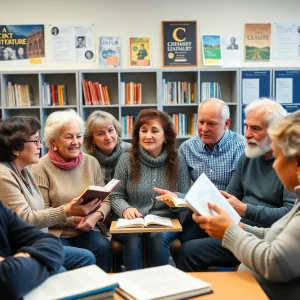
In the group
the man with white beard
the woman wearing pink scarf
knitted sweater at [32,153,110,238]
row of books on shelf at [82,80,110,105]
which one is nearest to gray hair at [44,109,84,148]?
the woman wearing pink scarf

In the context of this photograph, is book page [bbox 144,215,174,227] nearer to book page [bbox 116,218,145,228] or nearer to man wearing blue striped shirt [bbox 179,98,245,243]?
book page [bbox 116,218,145,228]

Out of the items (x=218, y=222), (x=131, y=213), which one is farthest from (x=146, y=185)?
(x=218, y=222)

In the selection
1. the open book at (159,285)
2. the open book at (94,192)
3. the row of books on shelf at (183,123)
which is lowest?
the open book at (159,285)

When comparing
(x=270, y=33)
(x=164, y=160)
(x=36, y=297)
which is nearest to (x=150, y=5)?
(x=270, y=33)

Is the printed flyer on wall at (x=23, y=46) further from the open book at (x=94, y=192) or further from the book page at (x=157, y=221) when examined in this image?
the book page at (x=157, y=221)

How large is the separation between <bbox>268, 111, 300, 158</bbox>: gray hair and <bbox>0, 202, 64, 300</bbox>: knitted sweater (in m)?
0.93

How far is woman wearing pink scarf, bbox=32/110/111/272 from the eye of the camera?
2529 millimetres

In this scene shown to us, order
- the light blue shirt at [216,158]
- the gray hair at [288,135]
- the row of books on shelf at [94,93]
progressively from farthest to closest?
the row of books on shelf at [94,93] → the light blue shirt at [216,158] → the gray hair at [288,135]

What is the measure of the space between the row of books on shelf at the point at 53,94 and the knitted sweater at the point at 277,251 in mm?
4026

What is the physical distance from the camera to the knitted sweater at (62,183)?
258 centimetres

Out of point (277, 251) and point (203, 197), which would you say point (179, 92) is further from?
point (277, 251)

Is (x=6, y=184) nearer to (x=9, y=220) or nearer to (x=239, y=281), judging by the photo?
(x=9, y=220)

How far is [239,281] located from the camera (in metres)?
1.54

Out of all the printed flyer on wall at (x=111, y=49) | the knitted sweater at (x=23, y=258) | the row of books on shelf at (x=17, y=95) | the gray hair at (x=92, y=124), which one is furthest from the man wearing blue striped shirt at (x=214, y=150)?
the row of books on shelf at (x=17, y=95)
